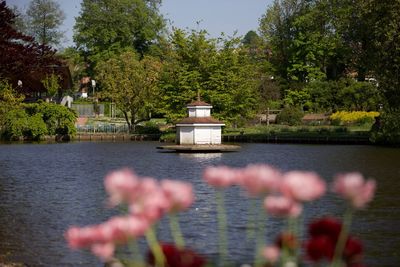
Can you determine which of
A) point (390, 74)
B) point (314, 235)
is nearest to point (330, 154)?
point (390, 74)

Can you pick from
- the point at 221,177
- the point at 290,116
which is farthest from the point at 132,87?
the point at 221,177

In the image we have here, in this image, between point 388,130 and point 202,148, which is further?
point 388,130

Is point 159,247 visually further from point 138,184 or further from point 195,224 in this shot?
point 195,224

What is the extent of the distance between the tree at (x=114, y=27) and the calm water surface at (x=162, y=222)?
49.3 meters

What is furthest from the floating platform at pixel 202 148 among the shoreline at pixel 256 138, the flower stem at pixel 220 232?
the flower stem at pixel 220 232

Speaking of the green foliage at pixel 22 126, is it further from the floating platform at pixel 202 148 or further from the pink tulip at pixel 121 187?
the pink tulip at pixel 121 187

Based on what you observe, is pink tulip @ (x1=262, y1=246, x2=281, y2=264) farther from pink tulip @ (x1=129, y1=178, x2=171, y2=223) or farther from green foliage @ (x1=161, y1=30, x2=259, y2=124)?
green foliage @ (x1=161, y1=30, x2=259, y2=124)

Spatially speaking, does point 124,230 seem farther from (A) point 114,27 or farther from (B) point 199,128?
(A) point 114,27

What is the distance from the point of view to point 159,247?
390cm

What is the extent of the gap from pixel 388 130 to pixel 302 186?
4579cm

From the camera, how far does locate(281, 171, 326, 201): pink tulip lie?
3273 mm

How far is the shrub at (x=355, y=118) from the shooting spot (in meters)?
61.9

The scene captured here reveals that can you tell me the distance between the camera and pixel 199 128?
43844 millimetres

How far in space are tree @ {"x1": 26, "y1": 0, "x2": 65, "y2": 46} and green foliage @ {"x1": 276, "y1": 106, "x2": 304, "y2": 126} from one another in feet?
128
